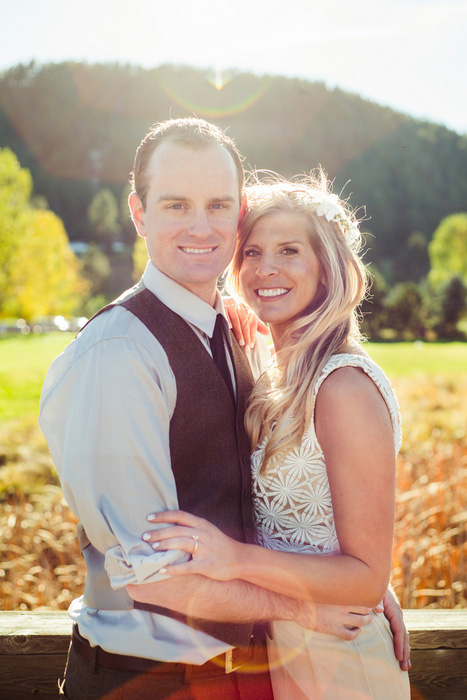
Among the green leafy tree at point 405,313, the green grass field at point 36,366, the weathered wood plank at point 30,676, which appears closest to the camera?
the weathered wood plank at point 30,676

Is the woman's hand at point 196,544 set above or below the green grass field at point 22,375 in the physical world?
above

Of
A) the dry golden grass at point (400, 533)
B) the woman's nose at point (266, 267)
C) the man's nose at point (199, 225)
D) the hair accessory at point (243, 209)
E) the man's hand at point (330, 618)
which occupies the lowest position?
the dry golden grass at point (400, 533)

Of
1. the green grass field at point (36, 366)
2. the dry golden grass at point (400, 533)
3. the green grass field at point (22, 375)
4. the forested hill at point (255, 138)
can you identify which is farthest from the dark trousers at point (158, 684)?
the forested hill at point (255, 138)

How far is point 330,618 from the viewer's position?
69.4 inches

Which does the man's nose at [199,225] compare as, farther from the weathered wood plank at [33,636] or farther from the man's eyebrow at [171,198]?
the weathered wood plank at [33,636]

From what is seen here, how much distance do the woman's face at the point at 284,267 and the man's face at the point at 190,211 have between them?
31 centimetres

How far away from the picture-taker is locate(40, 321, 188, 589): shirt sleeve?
1.47m

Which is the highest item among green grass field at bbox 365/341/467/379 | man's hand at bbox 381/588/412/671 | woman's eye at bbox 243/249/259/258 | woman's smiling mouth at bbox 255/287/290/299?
woman's eye at bbox 243/249/259/258

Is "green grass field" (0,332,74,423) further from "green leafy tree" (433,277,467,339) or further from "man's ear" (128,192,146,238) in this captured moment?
"green leafy tree" (433,277,467,339)

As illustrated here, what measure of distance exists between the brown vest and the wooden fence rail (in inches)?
23.9

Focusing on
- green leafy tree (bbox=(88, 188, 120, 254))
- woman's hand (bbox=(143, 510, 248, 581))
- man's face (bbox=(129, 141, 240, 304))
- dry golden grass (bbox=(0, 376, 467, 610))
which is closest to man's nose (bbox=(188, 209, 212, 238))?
man's face (bbox=(129, 141, 240, 304))

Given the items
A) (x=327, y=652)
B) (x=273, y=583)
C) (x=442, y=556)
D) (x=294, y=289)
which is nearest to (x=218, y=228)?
(x=294, y=289)

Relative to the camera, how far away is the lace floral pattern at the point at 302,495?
6.19ft

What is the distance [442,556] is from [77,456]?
305cm
